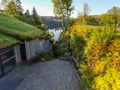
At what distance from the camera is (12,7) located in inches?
1956

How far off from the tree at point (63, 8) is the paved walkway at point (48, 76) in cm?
2879

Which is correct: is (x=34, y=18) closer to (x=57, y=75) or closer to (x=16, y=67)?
(x=16, y=67)

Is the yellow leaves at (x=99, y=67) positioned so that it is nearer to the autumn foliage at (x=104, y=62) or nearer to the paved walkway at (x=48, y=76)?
the autumn foliage at (x=104, y=62)

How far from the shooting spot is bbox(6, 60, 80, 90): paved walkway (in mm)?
12742

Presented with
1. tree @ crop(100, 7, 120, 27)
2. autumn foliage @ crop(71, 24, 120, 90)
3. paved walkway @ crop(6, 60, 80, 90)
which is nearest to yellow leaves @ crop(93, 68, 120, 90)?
→ autumn foliage @ crop(71, 24, 120, 90)

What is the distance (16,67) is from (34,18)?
39217 mm

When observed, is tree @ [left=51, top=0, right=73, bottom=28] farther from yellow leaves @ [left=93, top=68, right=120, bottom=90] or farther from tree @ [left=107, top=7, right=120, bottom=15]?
yellow leaves @ [left=93, top=68, right=120, bottom=90]

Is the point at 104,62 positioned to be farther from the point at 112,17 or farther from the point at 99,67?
the point at 112,17

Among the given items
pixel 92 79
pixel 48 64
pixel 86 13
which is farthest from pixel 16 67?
pixel 86 13

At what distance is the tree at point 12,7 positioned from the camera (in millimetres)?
49125

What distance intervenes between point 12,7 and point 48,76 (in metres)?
38.9

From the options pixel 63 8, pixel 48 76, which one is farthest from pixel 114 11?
pixel 48 76

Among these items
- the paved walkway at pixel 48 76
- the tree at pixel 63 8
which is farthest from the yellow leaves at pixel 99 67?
the tree at pixel 63 8

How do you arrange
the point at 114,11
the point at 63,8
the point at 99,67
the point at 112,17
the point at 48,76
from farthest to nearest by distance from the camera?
the point at 114,11 → the point at 112,17 → the point at 63,8 → the point at 48,76 → the point at 99,67
